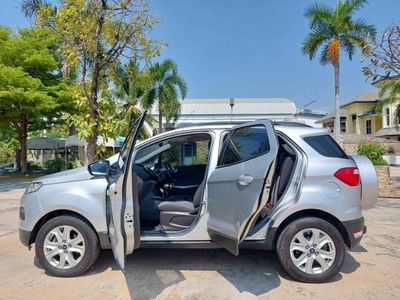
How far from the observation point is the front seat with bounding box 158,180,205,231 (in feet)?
13.9

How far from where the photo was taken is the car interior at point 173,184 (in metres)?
3.97

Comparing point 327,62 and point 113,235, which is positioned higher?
point 327,62

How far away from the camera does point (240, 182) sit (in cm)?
351

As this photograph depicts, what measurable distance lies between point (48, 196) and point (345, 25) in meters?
19.4

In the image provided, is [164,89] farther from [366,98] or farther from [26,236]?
A: [366,98]

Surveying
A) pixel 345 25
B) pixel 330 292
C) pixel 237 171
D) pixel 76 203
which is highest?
pixel 345 25

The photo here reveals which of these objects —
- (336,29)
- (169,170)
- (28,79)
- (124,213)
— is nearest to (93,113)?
(169,170)

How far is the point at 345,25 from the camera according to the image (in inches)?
739

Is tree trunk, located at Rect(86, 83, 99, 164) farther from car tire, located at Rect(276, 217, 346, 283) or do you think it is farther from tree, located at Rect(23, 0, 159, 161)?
car tire, located at Rect(276, 217, 346, 283)

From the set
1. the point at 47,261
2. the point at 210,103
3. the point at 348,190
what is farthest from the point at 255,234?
the point at 210,103

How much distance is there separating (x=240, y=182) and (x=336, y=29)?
727 inches

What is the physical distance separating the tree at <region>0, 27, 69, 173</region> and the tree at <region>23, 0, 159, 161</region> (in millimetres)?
7356

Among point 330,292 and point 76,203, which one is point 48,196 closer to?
point 76,203

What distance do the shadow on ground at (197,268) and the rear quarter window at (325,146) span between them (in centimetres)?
147
